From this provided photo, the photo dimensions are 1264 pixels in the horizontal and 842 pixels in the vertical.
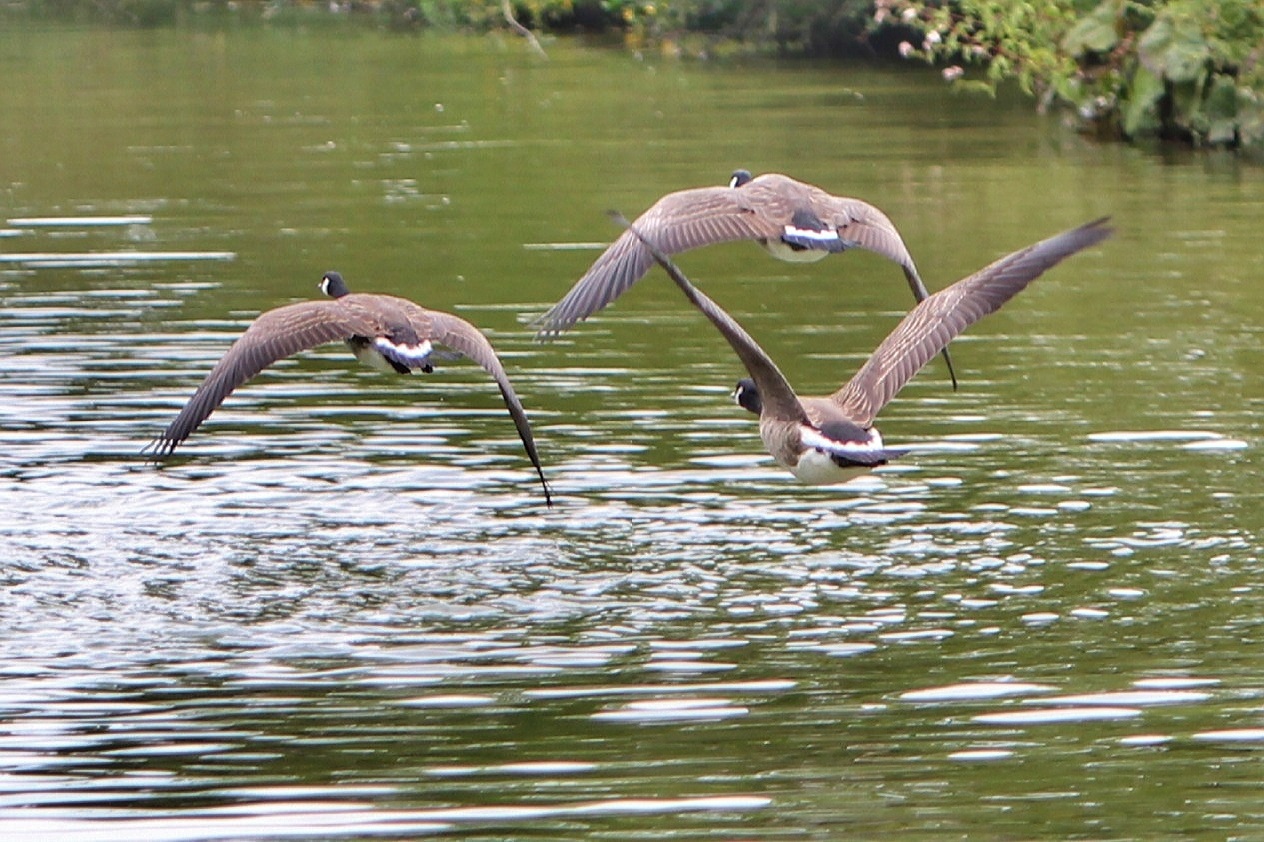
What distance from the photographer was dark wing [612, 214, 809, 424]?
8.09m

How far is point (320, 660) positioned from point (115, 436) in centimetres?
441

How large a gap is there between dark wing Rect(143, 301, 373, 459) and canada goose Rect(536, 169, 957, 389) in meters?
0.95

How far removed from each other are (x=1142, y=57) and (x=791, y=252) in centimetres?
1842

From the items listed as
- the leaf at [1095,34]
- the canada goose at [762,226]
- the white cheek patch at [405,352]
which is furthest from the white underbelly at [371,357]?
the leaf at [1095,34]

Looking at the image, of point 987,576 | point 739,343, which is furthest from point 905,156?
point 739,343

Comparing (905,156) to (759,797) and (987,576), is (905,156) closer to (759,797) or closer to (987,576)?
(987,576)

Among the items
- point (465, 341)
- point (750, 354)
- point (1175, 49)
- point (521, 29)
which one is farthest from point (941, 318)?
point (521, 29)

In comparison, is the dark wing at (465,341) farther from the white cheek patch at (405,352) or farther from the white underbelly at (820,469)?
the white underbelly at (820,469)

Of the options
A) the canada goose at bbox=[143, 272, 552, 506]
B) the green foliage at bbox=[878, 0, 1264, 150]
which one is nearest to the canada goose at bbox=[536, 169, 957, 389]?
the canada goose at bbox=[143, 272, 552, 506]

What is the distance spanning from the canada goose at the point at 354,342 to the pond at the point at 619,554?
722 millimetres

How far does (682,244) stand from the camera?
412 inches

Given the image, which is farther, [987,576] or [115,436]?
[115,436]

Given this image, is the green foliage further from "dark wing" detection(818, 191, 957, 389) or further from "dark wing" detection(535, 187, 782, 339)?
"dark wing" detection(535, 187, 782, 339)

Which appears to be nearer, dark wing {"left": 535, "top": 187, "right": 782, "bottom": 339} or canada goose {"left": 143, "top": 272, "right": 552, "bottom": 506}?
dark wing {"left": 535, "top": 187, "right": 782, "bottom": 339}
